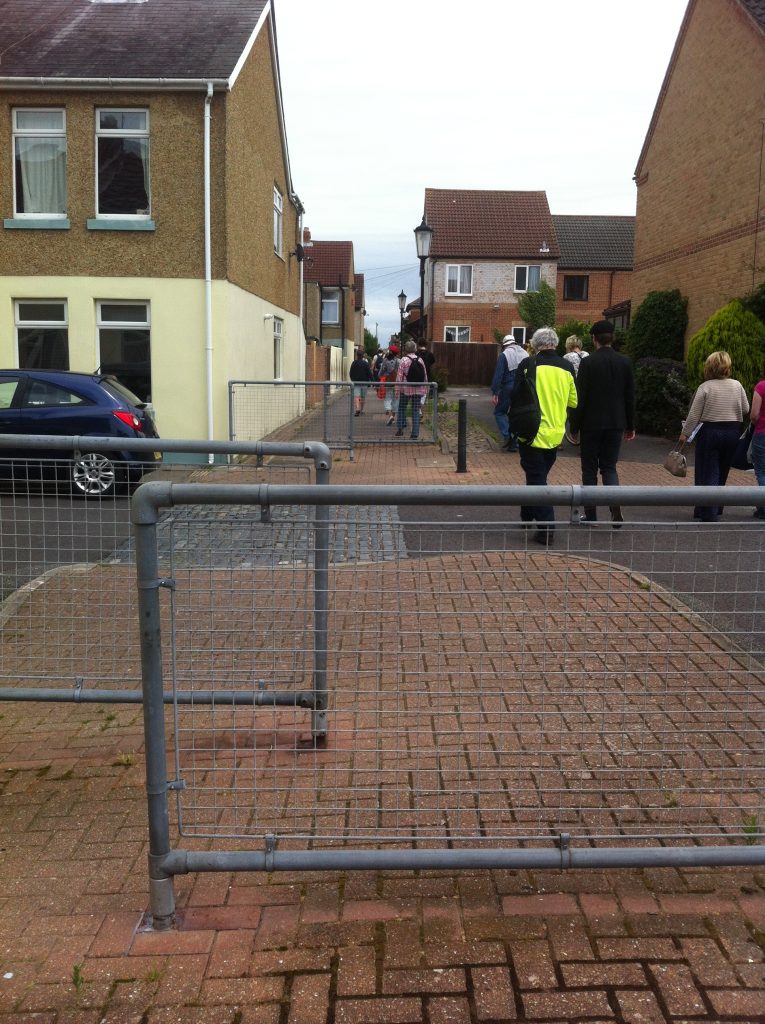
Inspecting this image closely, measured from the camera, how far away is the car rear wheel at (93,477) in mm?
4191

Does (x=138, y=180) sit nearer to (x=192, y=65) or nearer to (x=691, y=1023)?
(x=192, y=65)

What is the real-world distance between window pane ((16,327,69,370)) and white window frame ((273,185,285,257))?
286 inches

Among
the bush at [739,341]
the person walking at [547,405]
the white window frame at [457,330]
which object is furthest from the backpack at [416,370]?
the white window frame at [457,330]

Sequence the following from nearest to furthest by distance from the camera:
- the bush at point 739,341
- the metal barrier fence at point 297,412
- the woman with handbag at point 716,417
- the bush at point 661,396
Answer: the woman with handbag at point 716,417
the metal barrier fence at point 297,412
the bush at point 739,341
the bush at point 661,396

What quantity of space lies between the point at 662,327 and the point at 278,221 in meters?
9.40

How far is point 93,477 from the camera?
4215 mm

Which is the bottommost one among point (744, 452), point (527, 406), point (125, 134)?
point (744, 452)

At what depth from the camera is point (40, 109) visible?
1570 cm

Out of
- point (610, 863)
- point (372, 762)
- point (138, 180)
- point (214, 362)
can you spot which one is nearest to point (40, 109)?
point (138, 180)

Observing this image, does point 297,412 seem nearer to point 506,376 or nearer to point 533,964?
point 506,376

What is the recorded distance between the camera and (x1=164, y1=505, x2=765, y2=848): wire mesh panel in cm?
307

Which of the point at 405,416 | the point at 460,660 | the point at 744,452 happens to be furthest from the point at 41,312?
the point at 460,660

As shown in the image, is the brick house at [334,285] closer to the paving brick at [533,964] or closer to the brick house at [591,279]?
the brick house at [591,279]

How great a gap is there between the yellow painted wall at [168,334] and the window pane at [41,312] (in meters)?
0.20
